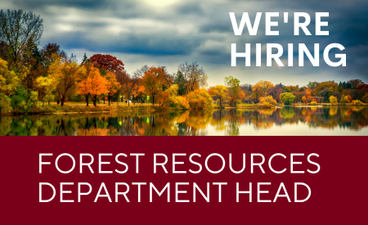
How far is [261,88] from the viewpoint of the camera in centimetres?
10425

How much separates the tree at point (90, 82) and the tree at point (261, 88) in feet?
214

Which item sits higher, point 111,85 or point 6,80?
point 111,85

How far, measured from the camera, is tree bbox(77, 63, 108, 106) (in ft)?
142

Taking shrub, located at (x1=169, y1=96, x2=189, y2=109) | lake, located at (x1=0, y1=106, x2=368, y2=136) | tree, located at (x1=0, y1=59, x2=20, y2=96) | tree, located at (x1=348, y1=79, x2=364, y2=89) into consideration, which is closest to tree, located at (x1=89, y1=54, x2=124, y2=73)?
shrub, located at (x1=169, y1=96, x2=189, y2=109)

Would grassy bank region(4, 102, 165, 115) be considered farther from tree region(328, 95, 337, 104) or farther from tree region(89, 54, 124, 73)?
tree region(328, 95, 337, 104)

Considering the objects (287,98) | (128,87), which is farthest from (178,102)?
(287,98)

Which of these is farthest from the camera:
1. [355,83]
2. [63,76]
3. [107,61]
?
[355,83]

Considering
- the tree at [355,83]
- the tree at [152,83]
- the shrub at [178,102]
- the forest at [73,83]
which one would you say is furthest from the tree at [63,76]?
the tree at [355,83]

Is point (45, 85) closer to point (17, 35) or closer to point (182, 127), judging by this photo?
point (17, 35)

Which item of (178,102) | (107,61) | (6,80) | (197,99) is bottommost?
(178,102)

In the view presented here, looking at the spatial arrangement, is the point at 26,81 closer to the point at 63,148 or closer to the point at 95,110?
the point at 95,110

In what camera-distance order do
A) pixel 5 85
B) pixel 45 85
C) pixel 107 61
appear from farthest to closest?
pixel 107 61 → pixel 45 85 → pixel 5 85

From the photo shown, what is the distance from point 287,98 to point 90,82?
83.1 metres

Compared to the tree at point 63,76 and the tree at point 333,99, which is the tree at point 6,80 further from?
the tree at point 333,99
